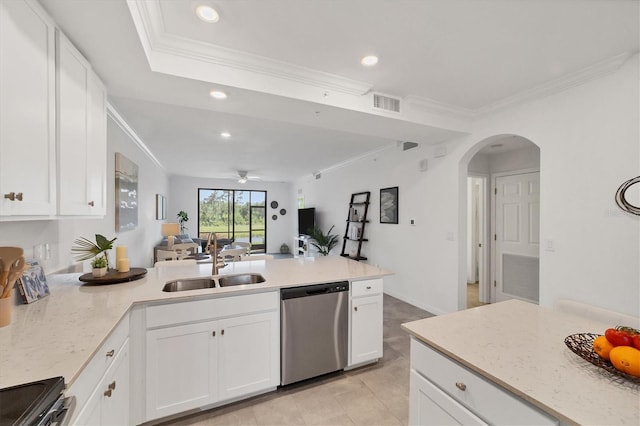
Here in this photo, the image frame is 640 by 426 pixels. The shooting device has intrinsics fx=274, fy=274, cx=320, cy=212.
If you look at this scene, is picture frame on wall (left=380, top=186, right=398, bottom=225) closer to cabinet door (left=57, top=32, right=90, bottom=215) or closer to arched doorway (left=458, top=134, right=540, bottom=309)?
arched doorway (left=458, top=134, right=540, bottom=309)

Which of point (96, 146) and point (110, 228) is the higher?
point (96, 146)

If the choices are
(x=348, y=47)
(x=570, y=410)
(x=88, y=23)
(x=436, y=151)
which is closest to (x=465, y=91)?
(x=436, y=151)

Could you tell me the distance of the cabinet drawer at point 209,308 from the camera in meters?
1.73

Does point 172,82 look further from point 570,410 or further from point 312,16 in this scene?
point 570,410

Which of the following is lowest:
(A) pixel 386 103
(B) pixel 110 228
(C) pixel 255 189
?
(B) pixel 110 228

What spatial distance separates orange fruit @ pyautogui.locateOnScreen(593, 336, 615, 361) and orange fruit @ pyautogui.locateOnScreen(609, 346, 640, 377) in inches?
1.4

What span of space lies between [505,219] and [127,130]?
5537mm

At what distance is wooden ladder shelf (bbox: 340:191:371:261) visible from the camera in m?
5.35

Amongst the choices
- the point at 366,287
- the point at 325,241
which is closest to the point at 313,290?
the point at 366,287

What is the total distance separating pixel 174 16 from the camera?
5.64 feet

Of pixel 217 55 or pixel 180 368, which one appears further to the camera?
pixel 217 55

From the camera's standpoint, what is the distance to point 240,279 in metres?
2.38

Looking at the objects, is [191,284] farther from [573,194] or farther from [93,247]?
[573,194]

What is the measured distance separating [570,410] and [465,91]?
2.75 meters
